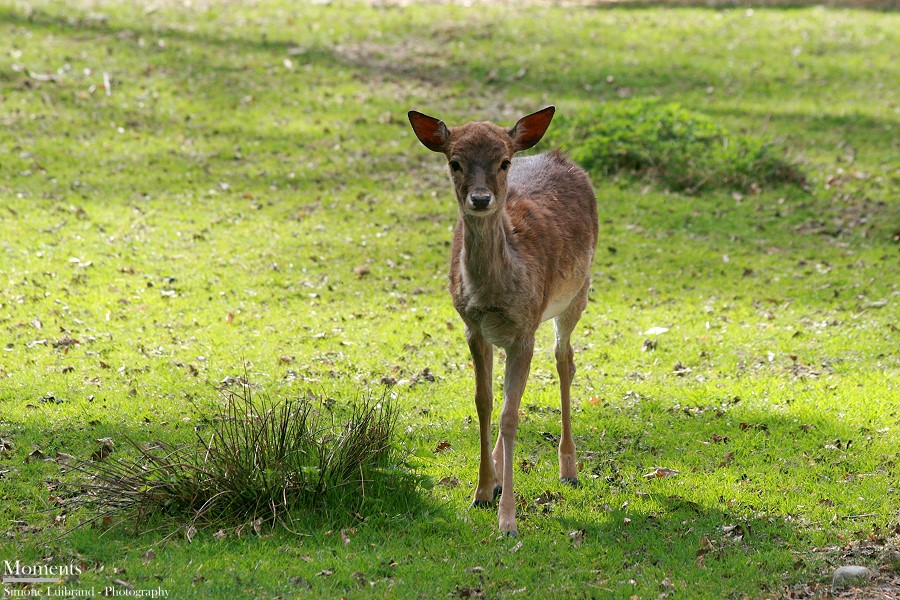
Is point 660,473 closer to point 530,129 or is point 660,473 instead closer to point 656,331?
point 530,129

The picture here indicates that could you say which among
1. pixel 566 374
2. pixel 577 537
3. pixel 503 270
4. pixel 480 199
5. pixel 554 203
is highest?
pixel 480 199

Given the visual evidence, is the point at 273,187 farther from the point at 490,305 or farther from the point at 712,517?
the point at 712,517

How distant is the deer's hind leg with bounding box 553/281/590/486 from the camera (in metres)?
7.33

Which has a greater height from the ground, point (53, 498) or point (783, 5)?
point (783, 5)

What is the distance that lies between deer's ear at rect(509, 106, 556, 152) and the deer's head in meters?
0.08

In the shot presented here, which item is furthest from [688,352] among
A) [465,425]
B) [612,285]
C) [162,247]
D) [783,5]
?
[783,5]

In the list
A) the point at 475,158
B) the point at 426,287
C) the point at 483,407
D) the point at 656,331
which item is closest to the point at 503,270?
the point at 475,158

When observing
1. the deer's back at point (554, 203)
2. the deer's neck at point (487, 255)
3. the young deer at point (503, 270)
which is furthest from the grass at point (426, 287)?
the deer's back at point (554, 203)

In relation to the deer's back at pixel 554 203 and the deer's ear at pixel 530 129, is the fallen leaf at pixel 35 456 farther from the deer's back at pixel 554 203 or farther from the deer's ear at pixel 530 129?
the deer's ear at pixel 530 129

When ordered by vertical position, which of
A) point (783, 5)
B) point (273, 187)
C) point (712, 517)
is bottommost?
point (712, 517)

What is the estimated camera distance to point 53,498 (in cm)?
671

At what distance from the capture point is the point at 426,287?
1143 centimetres

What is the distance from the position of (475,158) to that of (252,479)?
2.43 metres

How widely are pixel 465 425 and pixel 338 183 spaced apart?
269 inches
